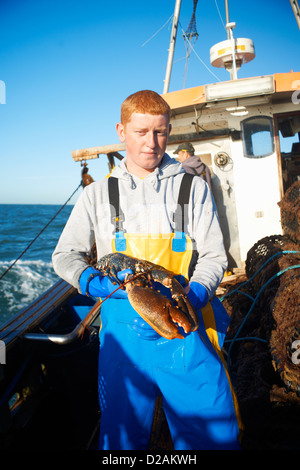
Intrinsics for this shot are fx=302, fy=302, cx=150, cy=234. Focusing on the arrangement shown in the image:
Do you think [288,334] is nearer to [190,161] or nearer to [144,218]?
[144,218]

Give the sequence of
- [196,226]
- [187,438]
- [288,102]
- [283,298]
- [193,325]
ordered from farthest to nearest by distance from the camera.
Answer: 1. [288,102]
2. [283,298]
3. [196,226]
4. [187,438]
5. [193,325]

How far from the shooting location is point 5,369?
2.56 meters

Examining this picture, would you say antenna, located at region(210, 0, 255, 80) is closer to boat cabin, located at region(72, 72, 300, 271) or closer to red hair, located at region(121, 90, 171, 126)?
boat cabin, located at region(72, 72, 300, 271)

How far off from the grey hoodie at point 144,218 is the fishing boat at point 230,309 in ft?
3.76

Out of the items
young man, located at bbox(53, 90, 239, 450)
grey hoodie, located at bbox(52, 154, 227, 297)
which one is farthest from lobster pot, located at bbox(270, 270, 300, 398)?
grey hoodie, located at bbox(52, 154, 227, 297)

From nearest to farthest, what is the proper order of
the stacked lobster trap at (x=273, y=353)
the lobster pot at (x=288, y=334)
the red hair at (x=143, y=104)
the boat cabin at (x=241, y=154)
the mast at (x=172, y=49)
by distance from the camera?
1. the red hair at (x=143, y=104)
2. the stacked lobster trap at (x=273, y=353)
3. the lobster pot at (x=288, y=334)
4. the boat cabin at (x=241, y=154)
5. the mast at (x=172, y=49)

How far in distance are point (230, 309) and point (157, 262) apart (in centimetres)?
295

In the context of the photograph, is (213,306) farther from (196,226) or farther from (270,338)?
(270,338)

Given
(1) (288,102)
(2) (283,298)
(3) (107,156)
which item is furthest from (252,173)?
(2) (283,298)

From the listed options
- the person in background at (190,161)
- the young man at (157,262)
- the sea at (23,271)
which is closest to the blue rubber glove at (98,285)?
the young man at (157,262)

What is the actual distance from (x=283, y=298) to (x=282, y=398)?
0.87 meters

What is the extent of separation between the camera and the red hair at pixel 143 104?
71.2 inches

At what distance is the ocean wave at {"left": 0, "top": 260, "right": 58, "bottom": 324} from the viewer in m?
11.0

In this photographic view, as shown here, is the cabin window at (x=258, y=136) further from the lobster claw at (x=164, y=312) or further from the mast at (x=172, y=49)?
the lobster claw at (x=164, y=312)
